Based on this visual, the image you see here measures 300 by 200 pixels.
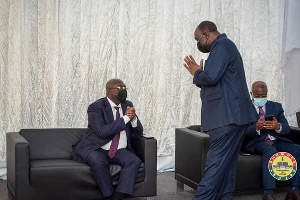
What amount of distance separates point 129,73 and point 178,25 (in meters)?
0.87

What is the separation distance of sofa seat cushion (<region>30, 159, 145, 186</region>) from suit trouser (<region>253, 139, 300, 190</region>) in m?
1.20

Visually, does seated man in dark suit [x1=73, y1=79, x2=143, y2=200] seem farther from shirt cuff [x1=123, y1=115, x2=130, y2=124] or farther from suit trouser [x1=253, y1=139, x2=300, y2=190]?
suit trouser [x1=253, y1=139, x2=300, y2=190]

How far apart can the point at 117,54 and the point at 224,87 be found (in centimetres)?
221

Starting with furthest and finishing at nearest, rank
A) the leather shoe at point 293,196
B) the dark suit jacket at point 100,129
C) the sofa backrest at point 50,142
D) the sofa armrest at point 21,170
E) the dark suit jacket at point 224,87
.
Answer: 1. the sofa backrest at point 50,142
2. the leather shoe at point 293,196
3. the dark suit jacket at point 100,129
4. the sofa armrest at point 21,170
5. the dark suit jacket at point 224,87

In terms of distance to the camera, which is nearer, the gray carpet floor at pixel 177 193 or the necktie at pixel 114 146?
the necktie at pixel 114 146

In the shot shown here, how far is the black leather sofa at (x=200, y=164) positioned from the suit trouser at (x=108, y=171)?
596 millimetres

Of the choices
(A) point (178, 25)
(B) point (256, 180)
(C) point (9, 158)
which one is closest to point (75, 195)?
(C) point (9, 158)

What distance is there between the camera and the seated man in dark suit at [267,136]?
4.84 meters

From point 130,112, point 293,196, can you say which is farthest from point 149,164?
point 293,196

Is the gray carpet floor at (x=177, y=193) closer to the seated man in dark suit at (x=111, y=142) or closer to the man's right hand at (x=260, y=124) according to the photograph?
the seated man in dark suit at (x=111, y=142)

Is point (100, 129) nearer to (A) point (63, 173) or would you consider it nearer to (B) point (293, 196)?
(A) point (63, 173)

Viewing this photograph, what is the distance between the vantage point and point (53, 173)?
438 cm

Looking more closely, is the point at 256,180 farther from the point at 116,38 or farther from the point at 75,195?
the point at 116,38

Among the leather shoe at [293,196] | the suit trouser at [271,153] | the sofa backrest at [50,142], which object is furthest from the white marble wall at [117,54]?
the leather shoe at [293,196]
